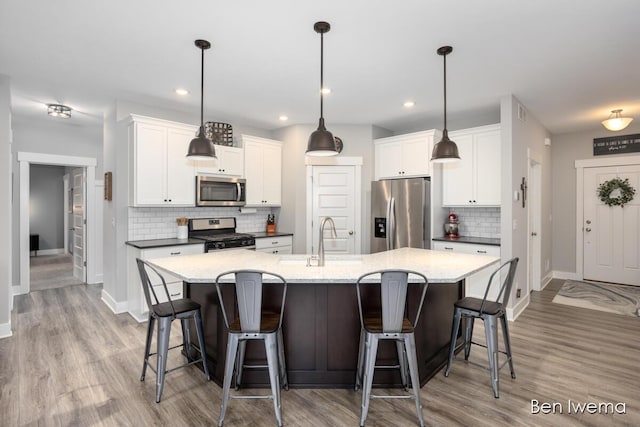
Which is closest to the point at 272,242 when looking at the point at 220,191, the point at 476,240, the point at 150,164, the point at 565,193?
the point at 220,191

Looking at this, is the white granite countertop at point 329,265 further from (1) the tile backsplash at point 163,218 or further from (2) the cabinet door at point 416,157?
(2) the cabinet door at point 416,157

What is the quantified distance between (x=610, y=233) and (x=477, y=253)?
320 centimetres

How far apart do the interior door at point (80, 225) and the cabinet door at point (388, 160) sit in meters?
4.88

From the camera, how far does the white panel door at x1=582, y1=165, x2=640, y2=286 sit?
5.59 metres

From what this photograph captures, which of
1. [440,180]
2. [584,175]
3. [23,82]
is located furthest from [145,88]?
[584,175]

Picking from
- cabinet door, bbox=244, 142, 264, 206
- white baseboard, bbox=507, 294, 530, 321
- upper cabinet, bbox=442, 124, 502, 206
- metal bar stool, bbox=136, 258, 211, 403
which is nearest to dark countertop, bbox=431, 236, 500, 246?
upper cabinet, bbox=442, 124, 502, 206

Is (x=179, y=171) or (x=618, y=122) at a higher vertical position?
(x=618, y=122)

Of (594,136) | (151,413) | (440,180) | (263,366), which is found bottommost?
(151,413)

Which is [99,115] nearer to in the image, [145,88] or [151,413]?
[145,88]

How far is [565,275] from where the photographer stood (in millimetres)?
6227

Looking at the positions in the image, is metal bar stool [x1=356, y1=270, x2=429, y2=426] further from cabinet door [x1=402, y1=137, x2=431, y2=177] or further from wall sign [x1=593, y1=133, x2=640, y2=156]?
wall sign [x1=593, y1=133, x2=640, y2=156]

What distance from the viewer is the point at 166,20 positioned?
95.3 inches

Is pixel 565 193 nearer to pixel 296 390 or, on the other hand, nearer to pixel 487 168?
pixel 487 168

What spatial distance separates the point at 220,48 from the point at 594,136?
20.5 ft
